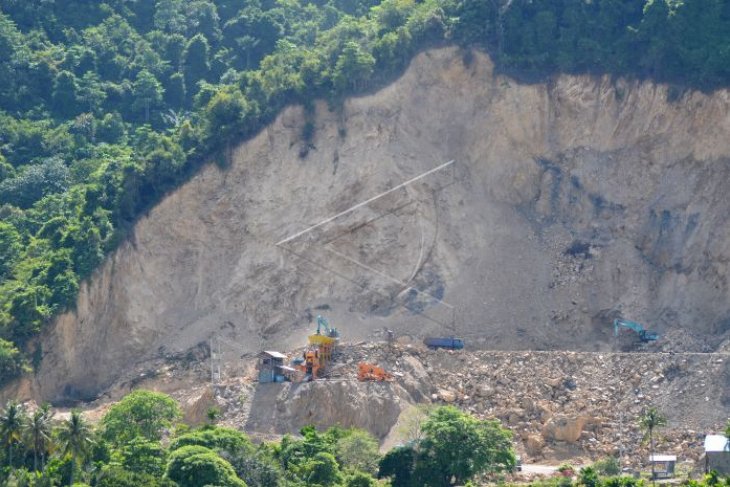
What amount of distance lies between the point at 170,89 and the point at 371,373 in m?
33.5

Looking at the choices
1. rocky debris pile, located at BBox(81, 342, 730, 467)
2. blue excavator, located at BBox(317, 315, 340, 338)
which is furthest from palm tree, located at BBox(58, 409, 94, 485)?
blue excavator, located at BBox(317, 315, 340, 338)

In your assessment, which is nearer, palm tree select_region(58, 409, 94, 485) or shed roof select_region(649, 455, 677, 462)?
palm tree select_region(58, 409, 94, 485)

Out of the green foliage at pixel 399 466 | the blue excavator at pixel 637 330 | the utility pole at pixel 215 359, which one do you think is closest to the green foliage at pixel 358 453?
the green foliage at pixel 399 466

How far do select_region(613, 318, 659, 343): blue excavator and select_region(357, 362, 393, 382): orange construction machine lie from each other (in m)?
11.6

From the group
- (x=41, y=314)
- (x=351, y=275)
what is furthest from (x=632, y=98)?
(x=41, y=314)

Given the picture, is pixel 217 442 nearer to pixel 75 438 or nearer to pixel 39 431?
pixel 75 438

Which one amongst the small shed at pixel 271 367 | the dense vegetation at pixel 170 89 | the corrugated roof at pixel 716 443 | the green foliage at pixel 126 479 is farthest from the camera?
the dense vegetation at pixel 170 89

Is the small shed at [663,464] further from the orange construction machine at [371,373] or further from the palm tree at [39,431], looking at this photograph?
the palm tree at [39,431]

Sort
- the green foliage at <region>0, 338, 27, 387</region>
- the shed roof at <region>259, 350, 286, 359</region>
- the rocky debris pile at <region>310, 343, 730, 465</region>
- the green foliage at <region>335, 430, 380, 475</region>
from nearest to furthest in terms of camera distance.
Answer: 1. the green foliage at <region>335, 430, 380, 475</region>
2. the rocky debris pile at <region>310, 343, 730, 465</region>
3. the shed roof at <region>259, 350, 286, 359</region>
4. the green foliage at <region>0, 338, 27, 387</region>

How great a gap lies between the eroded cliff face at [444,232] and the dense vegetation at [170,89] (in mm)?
979

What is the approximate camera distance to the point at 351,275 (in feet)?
296

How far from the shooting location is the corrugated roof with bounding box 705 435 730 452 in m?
72.9

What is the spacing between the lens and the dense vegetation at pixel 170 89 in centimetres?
9056

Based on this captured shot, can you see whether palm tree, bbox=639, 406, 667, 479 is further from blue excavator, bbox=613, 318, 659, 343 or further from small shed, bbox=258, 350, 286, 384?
small shed, bbox=258, 350, 286, 384
